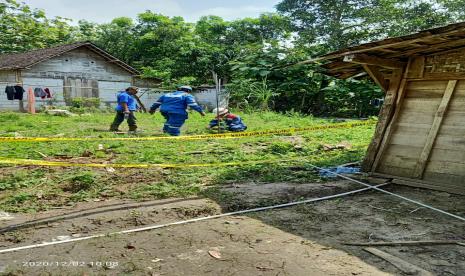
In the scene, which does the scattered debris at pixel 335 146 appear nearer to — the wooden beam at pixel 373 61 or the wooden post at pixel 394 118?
the wooden post at pixel 394 118

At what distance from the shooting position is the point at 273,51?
23.2 metres

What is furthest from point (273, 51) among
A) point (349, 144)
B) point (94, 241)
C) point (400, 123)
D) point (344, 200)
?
point (94, 241)

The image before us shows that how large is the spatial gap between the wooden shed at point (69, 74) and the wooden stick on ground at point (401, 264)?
69.8 feet

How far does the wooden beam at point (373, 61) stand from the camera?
6166 millimetres

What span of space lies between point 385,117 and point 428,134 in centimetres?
84

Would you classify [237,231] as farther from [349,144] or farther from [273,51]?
[273,51]

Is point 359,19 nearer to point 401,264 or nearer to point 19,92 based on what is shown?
point 19,92

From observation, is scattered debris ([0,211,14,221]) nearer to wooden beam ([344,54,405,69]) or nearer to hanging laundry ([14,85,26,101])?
wooden beam ([344,54,405,69])

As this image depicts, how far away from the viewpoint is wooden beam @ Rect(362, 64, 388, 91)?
→ 6791 mm

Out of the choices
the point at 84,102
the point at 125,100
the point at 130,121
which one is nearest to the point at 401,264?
the point at 130,121

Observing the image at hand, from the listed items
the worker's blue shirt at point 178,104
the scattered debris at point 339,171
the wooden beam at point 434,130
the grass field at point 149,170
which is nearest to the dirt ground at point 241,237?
the grass field at point 149,170

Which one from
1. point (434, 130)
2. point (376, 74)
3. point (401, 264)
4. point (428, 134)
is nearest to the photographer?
point (401, 264)

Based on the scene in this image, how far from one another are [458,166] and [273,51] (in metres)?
18.4

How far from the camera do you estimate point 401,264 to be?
3.36 meters
